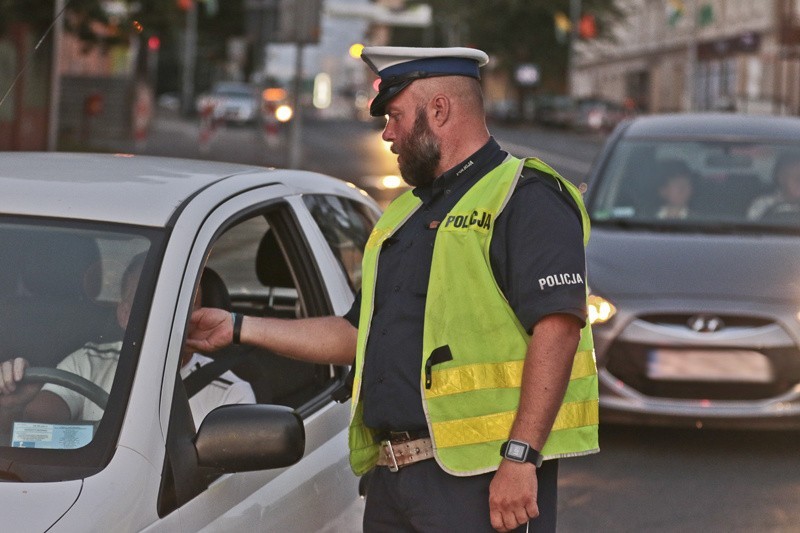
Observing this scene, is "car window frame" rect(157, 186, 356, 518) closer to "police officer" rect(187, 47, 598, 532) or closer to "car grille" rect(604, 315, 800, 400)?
"police officer" rect(187, 47, 598, 532)

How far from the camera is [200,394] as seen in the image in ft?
13.3

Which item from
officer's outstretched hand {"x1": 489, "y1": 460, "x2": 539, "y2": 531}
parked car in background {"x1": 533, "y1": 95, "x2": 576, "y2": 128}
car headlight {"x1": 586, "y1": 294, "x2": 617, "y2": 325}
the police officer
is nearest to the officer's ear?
the police officer

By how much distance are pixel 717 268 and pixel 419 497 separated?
4556mm

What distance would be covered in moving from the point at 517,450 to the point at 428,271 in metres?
0.44

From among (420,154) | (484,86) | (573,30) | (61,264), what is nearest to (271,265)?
(61,264)

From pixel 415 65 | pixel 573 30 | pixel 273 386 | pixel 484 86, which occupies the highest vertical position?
pixel 573 30

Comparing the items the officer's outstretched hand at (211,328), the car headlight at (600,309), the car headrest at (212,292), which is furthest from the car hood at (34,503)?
the car headlight at (600,309)

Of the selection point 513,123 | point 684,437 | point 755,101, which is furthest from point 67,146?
Result: point 513,123

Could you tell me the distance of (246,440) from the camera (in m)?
3.13

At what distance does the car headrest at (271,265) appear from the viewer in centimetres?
451

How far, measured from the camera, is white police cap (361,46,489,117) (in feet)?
11.3

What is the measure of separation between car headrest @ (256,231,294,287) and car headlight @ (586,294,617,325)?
2932 millimetres

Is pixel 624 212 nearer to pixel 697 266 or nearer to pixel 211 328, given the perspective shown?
pixel 697 266

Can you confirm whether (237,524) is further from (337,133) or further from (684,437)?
(337,133)
